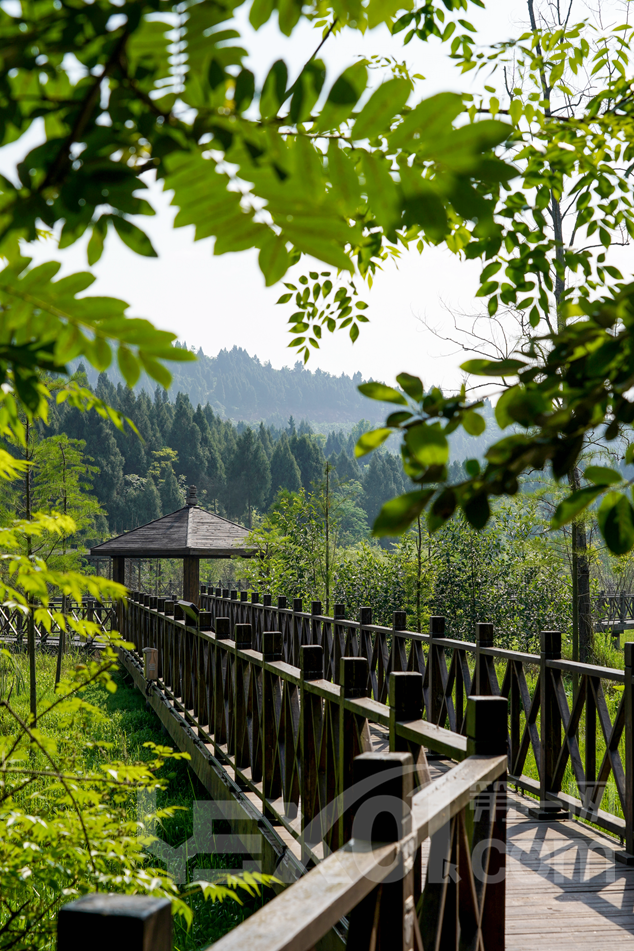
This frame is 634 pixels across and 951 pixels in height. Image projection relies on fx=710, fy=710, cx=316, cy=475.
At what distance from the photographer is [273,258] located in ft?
3.04

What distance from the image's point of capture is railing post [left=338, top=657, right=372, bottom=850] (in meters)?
2.87

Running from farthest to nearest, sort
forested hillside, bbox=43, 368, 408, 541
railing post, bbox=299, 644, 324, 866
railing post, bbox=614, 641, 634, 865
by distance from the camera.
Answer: forested hillside, bbox=43, 368, 408, 541 < railing post, bbox=614, 641, 634, 865 < railing post, bbox=299, 644, 324, 866

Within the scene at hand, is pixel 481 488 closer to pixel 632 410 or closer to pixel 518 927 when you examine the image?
pixel 632 410

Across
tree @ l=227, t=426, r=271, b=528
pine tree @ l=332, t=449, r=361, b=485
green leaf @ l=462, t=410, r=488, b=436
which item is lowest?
green leaf @ l=462, t=410, r=488, b=436

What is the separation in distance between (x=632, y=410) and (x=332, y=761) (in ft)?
9.35

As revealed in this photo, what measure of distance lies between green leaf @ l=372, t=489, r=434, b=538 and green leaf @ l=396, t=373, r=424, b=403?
217mm

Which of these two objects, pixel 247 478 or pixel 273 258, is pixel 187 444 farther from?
pixel 273 258

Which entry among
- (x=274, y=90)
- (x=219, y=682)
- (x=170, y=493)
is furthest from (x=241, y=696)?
(x=170, y=493)

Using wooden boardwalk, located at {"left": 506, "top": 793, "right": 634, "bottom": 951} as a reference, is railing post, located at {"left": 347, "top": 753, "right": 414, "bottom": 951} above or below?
above

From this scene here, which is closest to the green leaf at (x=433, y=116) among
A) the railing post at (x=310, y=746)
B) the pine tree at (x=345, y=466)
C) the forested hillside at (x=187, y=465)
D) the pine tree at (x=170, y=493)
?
the railing post at (x=310, y=746)

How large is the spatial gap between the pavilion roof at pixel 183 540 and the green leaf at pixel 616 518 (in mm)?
16845

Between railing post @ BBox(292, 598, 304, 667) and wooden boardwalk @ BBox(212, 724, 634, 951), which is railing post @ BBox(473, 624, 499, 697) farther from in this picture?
railing post @ BBox(292, 598, 304, 667)

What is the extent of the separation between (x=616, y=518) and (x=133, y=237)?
2.41 ft

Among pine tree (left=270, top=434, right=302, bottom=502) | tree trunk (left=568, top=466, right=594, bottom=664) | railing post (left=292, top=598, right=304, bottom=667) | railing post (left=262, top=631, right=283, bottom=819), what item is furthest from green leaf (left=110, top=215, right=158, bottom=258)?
pine tree (left=270, top=434, right=302, bottom=502)
